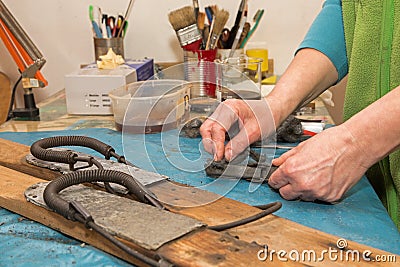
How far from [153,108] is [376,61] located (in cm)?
50

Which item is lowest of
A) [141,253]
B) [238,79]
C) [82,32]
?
[141,253]

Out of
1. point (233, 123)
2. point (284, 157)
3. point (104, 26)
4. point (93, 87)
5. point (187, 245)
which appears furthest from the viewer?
point (104, 26)

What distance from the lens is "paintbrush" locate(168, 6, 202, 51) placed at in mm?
1393

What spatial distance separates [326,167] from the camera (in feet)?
2.43

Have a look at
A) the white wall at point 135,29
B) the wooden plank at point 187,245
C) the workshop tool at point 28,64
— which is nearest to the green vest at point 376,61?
the wooden plank at point 187,245

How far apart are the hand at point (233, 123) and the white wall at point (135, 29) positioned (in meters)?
0.75

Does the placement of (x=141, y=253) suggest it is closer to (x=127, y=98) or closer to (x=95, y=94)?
(x=127, y=98)

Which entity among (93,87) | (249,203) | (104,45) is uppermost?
(104,45)

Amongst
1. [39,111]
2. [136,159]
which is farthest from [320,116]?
[39,111]

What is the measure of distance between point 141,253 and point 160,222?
5 cm

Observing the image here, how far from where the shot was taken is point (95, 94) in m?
1.37

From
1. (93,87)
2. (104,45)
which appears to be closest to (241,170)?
(93,87)

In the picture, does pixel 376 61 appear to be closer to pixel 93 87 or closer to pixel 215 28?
pixel 215 28

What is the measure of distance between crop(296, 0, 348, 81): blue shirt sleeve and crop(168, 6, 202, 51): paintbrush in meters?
0.46
